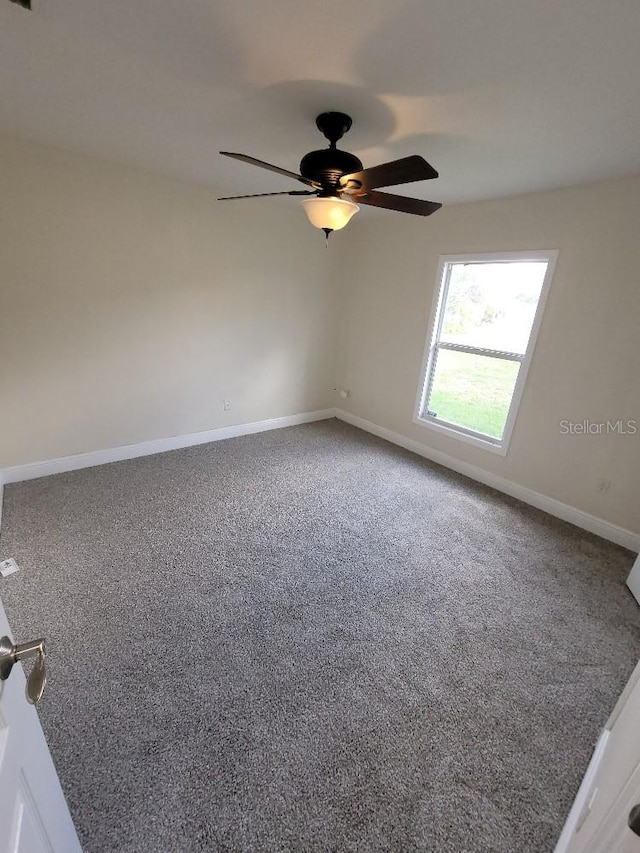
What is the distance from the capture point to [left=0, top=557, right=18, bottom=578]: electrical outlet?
2.08m

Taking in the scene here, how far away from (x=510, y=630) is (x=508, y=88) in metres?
2.47

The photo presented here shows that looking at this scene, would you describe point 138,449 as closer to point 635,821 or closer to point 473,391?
point 473,391

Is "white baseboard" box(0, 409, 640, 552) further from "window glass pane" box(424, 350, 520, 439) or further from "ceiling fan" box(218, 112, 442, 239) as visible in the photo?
"ceiling fan" box(218, 112, 442, 239)

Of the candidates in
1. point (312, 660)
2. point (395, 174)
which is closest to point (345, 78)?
point (395, 174)

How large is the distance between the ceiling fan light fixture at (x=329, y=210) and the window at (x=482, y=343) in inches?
72.8

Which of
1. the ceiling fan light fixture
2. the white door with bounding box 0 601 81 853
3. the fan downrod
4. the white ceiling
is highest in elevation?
the white ceiling

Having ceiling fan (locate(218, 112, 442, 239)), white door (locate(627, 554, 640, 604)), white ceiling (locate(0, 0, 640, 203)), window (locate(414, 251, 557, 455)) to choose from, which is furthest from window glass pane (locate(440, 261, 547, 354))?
white door (locate(627, 554, 640, 604))

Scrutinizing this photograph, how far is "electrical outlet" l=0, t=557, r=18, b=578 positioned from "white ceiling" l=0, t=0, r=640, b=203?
2.43 m

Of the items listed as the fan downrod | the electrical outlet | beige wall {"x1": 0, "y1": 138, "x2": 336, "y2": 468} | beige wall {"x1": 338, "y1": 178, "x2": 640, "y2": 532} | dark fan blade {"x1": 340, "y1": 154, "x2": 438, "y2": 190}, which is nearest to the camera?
dark fan blade {"x1": 340, "y1": 154, "x2": 438, "y2": 190}

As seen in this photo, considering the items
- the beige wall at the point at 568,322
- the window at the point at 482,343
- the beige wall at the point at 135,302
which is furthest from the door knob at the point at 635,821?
the beige wall at the point at 135,302

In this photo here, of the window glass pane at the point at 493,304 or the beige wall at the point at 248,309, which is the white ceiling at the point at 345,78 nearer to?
the beige wall at the point at 248,309

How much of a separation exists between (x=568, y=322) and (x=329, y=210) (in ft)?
6.73

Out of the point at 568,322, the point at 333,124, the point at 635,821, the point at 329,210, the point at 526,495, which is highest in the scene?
the point at 333,124

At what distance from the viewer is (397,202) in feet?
6.21
